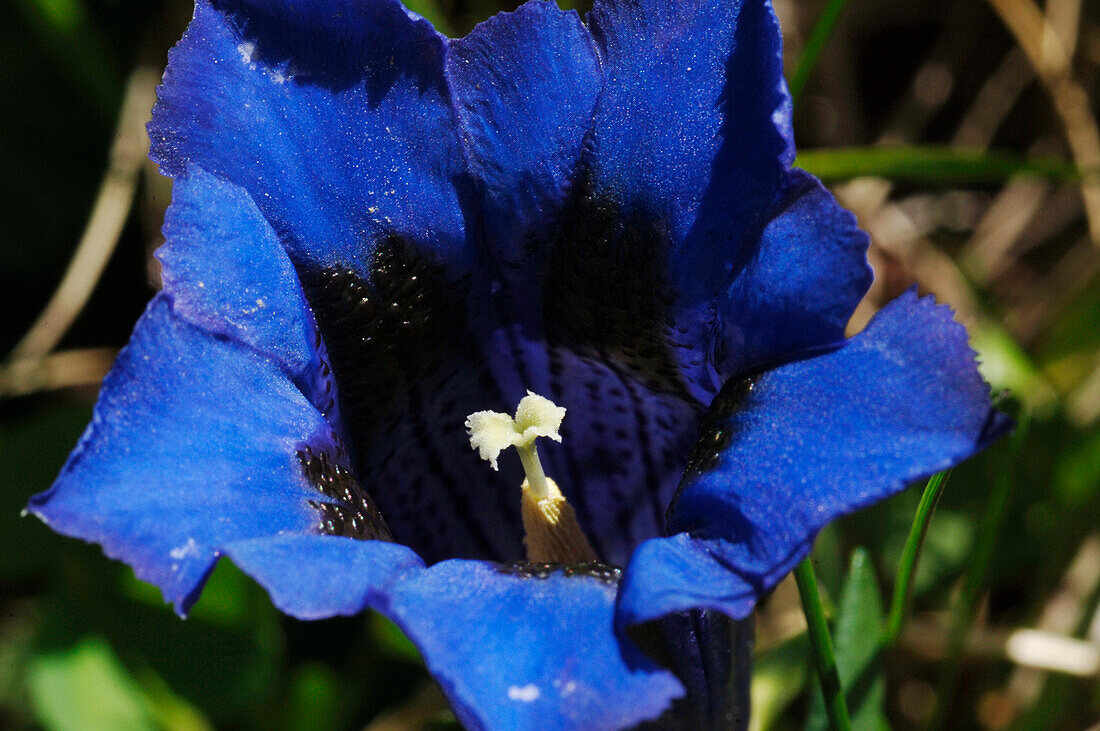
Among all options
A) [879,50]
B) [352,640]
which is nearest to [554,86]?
[352,640]

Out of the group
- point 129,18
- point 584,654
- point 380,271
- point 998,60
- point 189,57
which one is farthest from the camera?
point 998,60

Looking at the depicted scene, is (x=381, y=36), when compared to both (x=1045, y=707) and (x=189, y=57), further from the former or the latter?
(x=1045, y=707)

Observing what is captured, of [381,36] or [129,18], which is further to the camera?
[129,18]

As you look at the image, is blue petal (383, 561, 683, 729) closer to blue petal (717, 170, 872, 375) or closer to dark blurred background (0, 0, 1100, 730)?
blue petal (717, 170, 872, 375)

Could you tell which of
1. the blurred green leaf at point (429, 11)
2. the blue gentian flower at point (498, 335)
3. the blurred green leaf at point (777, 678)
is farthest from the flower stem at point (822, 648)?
the blurred green leaf at point (429, 11)

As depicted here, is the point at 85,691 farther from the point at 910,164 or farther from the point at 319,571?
the point at 910,164

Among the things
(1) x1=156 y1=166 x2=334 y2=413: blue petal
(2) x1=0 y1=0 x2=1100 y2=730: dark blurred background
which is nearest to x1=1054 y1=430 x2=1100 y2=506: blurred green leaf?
(2) x1=0 y1=0 x2=1100 y2=730: dark blurred background

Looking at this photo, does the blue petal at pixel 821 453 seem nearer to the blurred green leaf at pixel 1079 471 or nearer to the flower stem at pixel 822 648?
the flower stem at pixel 822 648
